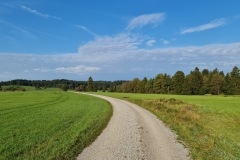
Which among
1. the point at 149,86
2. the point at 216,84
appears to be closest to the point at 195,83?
the point at 216,84

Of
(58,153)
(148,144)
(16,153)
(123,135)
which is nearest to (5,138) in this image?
A: (16,153)

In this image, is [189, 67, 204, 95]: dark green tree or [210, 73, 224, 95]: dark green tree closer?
[210, 73, 224, 95]: dark green tree

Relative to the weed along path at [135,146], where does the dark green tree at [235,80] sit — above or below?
above

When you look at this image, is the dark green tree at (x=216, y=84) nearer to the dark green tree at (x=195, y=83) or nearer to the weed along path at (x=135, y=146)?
the dark green tree at (x=195, y=83)

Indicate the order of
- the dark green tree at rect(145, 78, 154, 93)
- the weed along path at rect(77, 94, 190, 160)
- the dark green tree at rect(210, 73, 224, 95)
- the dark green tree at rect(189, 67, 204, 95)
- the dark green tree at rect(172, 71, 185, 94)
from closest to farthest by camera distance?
the weed along path at rect(77, 94, 190, 160) → the dark green tree at rect(210, 73, 224, 95) → the dark green tree at rect(189, 67, 204, 95) → the dark green tree at rect(172, 71, 185, 94) → the dark green tree at rect(145, 78, 154, 93)

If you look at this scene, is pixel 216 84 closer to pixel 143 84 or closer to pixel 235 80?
pixel 235 80

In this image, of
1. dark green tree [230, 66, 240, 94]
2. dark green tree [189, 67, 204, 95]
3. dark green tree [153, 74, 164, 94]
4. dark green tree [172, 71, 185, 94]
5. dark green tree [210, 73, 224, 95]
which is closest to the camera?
dark green tree [230, 66, 240, 94]

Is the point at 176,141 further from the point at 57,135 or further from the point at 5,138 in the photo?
the point at 5,138

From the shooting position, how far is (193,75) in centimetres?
12000

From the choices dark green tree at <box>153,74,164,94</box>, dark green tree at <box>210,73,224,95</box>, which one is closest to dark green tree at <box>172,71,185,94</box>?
dark green tree at <box>153,74,164,94</box>

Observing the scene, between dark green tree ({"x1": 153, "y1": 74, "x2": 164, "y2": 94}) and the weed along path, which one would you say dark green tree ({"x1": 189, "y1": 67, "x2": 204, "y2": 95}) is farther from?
the weed along path

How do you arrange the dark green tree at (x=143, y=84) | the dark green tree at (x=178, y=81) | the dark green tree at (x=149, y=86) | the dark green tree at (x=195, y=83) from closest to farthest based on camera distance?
the dark green tree at (x=195, y=83) → the dark green tree at (x=178, y=81) → the dark green tree at (x=149, y=86) → the dark green tree at (x=143, y=84)

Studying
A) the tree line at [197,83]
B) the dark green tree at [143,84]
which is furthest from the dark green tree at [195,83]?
the dark green tree at [143,84]

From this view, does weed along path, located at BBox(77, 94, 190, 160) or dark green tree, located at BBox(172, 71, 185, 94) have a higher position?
dark green tree, located at BBox(172, 71, 185, 94)
